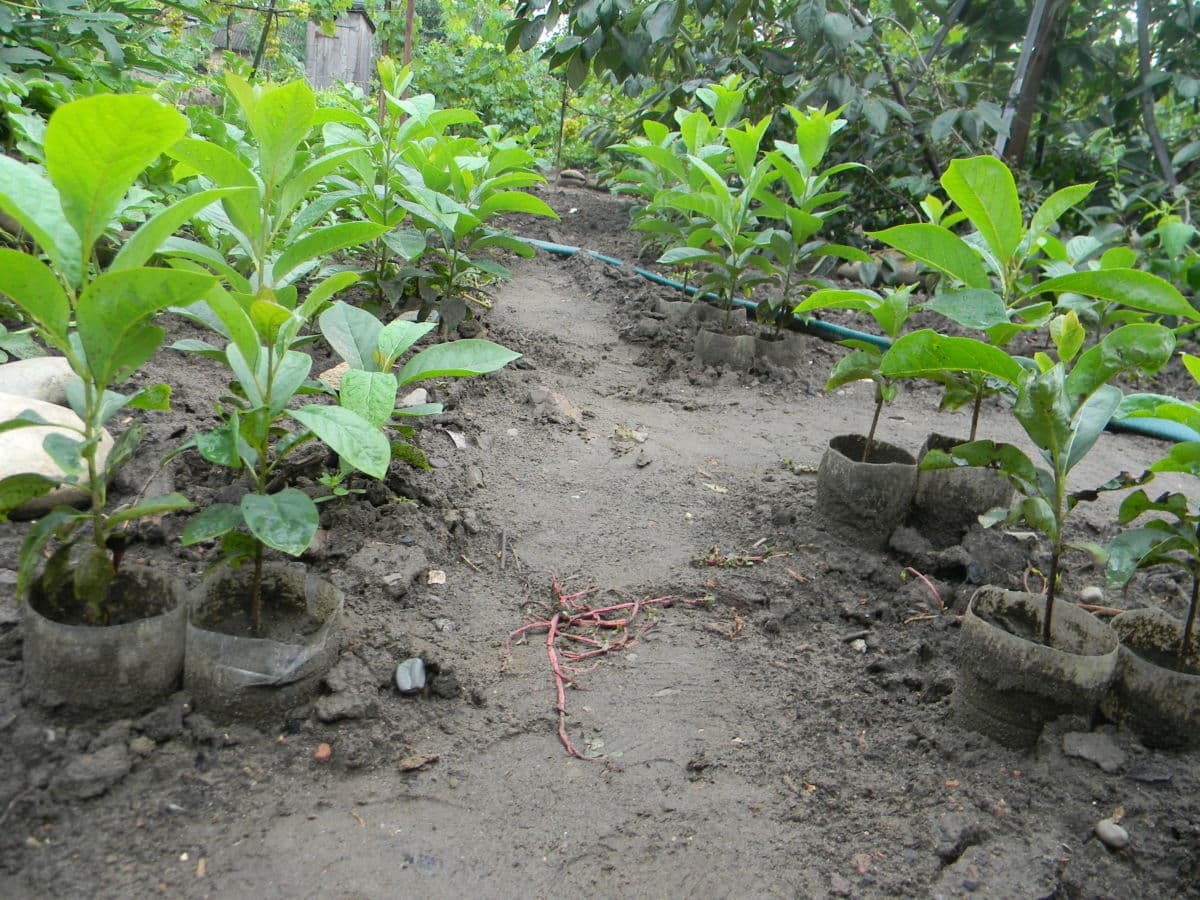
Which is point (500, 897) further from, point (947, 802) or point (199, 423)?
point (199, 423)

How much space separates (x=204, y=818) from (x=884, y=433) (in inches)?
111

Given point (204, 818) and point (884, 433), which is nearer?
point (204, 818)

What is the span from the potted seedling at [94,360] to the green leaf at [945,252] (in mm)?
1440

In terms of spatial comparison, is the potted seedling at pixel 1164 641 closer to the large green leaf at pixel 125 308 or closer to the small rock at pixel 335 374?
the large green leaf at pixel 125 308

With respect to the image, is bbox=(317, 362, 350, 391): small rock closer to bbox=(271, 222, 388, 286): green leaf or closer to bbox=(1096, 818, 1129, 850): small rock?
bbox=(271, 222, 388, 286): green leaf

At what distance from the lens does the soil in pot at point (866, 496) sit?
2.39 m

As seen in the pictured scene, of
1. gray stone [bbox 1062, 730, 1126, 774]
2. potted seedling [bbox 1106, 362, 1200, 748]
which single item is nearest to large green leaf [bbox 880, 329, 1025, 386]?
potted seedling [bbox 1106, 362, 1200, 748]

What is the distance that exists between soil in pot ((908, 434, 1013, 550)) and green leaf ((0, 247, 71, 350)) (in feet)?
6.55

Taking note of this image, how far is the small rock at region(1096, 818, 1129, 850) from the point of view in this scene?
4.61 ft

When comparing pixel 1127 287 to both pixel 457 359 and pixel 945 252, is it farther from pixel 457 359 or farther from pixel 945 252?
pixel 457 359

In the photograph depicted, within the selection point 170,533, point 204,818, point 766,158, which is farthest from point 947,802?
point 766,158

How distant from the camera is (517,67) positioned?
11047 millimetres

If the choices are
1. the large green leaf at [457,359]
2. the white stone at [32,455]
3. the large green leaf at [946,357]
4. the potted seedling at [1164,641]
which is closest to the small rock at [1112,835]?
the potted seedling at [1164,641]

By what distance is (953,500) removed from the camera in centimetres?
241
